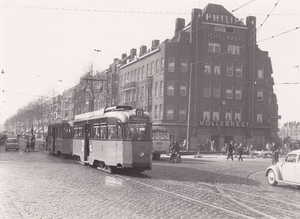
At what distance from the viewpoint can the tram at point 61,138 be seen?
1119 inches

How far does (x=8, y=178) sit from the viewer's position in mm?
15336

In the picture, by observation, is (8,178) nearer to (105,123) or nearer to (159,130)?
(105,123)

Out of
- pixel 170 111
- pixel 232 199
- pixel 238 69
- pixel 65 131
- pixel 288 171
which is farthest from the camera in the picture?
pixel 238 69

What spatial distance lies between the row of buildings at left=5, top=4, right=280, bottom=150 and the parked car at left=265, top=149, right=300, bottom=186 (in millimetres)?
37614

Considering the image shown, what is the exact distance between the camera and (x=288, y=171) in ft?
50.4

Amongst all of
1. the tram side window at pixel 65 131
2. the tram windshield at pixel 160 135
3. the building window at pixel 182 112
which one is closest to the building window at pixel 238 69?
the building window at pixel 182 112

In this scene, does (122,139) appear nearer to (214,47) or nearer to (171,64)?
(171,64)

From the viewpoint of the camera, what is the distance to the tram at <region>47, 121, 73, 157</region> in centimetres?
2842

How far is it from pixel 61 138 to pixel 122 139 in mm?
14351

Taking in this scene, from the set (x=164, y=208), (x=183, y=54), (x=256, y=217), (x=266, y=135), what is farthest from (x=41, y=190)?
(x=266, y=135)

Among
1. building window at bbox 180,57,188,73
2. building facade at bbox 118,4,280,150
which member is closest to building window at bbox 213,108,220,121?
building facade at bbox 118,4,280,150

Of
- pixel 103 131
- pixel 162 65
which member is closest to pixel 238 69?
pixel 162 65

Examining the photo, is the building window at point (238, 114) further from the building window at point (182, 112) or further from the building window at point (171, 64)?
the building window at point (171, 64)

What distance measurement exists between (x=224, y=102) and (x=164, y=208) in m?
48.0
